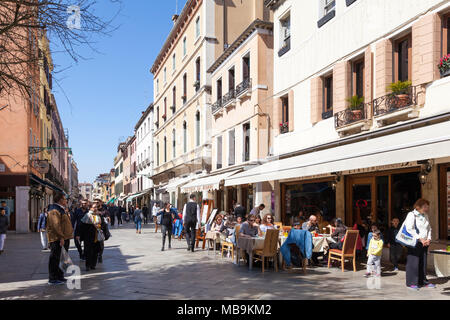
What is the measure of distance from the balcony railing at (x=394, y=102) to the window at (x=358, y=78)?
3.85ft

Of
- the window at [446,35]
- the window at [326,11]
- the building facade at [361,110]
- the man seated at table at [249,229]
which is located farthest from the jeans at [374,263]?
the window at [326,11]

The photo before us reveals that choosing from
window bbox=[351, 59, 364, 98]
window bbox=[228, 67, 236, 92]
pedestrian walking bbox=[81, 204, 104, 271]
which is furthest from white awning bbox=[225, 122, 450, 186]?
window bbox=[228, 67, 236, 92]

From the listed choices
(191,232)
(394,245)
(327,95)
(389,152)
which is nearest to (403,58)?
(327,95)

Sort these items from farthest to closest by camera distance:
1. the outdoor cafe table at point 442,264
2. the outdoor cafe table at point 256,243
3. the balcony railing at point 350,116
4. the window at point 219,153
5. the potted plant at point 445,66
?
the window at point 219,153 → the balcony railing at point 350,116 → the outdoor cafe table at point 256,243 → the potted plant at point 445,66 → the outdoor cafe table at point 442,264

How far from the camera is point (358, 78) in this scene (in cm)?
1173

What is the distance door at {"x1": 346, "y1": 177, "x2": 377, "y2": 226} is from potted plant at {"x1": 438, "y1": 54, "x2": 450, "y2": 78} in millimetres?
3306

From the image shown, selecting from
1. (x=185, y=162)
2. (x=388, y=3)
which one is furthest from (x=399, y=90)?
(x=185, y=162)

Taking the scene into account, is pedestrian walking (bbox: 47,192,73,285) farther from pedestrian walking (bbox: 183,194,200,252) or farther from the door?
the door

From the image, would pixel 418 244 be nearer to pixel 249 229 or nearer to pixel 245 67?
pixel 249 229

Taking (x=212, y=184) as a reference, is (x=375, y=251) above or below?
below

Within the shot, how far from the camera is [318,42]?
13172mm

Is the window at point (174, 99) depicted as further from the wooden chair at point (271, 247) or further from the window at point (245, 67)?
the wooden chair at point (271, 247)

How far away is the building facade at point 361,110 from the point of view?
8.78m

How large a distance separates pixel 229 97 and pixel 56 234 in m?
13.4
